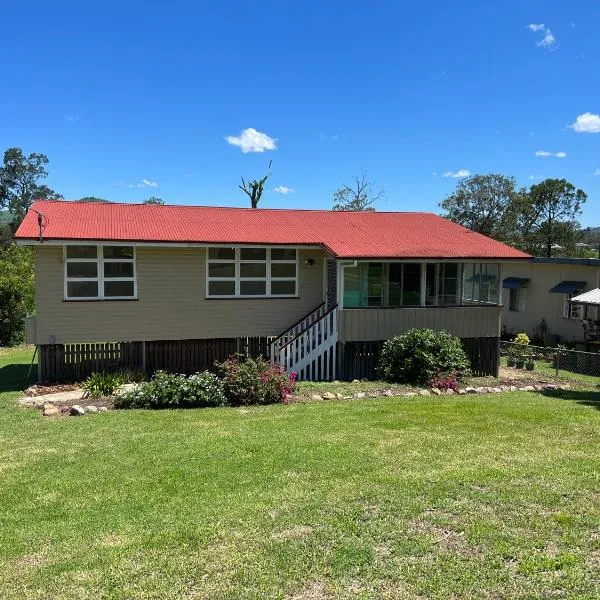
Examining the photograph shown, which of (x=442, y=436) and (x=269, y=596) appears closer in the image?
(x=269, y=596)

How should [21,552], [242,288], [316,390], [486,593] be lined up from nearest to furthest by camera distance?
[486,593] → [21,552] → [316,390] → [242,288]

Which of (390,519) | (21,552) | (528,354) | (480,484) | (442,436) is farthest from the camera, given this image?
(528,354)

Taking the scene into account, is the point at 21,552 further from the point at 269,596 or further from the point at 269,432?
the point at 269,432

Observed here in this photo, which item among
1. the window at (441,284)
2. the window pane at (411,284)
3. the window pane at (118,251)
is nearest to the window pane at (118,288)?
the window pane at (118,251)

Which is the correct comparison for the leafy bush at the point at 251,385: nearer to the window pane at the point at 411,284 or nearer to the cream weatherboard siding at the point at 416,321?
the cream weatherboard siding at the point at 416,321

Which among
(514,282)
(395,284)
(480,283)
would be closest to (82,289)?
(395,284)

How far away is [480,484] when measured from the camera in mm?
5496

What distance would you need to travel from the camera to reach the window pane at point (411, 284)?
47.4 ft

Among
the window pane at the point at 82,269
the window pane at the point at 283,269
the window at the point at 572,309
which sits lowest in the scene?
the window at the point at 572,309

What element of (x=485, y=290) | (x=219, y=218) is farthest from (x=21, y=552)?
(x=485, y=290)

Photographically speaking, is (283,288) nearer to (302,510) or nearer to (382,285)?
(382,285)

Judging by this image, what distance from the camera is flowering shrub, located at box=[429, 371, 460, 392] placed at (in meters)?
12.3

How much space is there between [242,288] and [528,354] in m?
8.98

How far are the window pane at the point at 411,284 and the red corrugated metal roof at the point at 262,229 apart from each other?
0.57 meters
